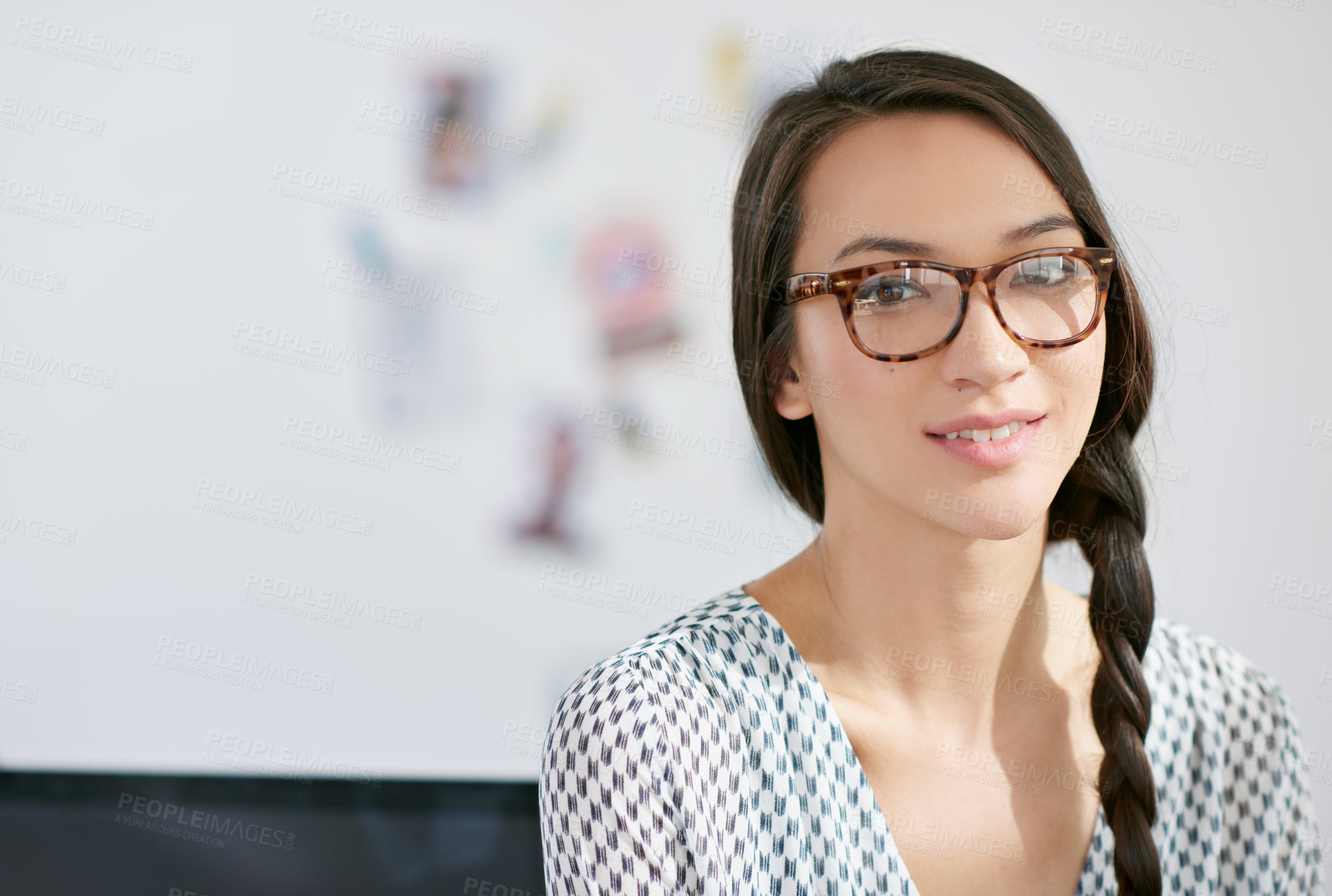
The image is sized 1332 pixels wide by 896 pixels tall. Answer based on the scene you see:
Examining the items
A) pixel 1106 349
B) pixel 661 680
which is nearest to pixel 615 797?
pixel 661 680

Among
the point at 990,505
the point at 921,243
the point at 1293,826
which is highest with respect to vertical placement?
the point at 921,243

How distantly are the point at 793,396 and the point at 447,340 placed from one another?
1.47 m

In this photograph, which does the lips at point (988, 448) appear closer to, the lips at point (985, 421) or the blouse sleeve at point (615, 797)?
the lips at point (985, 421)

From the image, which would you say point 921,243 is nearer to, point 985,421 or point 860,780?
point 985,421

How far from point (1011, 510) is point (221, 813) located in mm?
2048

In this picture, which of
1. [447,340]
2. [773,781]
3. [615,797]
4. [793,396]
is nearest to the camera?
[615,797]

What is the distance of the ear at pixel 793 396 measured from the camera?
1.18 m

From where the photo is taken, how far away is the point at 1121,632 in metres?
1.24

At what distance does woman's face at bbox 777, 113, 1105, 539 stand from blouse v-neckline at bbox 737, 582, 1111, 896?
19 centimetres

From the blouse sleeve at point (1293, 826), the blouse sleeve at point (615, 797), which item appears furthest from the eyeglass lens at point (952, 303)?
the blouse sleeve at point (1293, 826)

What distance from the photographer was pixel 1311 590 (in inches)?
95.3

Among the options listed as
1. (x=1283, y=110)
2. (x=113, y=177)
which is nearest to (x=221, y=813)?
(x=113, y=177)

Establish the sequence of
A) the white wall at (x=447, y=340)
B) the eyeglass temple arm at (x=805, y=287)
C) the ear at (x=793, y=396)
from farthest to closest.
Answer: the white wall at (x=447, y=340) < the ear at (x=793, y=396) < the eyeglass temple arm at (x=805, y=287)

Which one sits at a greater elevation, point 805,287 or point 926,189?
point 926,189
